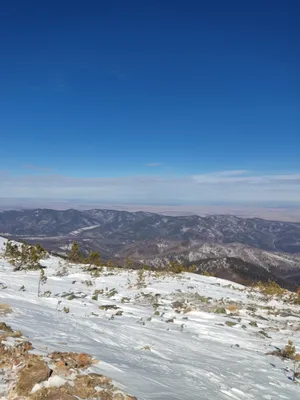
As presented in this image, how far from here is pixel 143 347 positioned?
8.98 meters

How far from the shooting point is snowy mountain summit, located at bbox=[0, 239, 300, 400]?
512 cm

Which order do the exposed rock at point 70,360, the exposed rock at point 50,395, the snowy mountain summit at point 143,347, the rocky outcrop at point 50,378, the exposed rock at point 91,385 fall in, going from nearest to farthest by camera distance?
1. the exposed rock at point 50,395
2. the rocky outcrop at point 50,378
3. the exposed rock at point 91,385
4. the snowy mountain summit at point 143,347
5. the exposed rock at point 70,360

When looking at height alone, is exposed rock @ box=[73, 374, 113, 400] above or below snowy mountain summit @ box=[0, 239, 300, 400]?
→ above

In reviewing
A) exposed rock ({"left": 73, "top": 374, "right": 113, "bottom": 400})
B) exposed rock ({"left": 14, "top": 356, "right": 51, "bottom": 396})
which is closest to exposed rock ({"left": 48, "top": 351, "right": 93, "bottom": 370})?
exposed rock ({"left": 14, "top": 356, "right": 51, "bottom": 396})

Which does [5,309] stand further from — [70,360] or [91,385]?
[91,385]

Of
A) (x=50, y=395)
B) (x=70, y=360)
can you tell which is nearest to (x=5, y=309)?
(x=70, y=360)

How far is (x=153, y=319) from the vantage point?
13383 millimetres

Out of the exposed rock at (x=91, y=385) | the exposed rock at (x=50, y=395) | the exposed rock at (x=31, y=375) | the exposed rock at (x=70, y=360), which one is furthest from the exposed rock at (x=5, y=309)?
the exposed rock at (x=50, y=395)

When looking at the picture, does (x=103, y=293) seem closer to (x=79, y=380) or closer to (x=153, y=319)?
(x=153, y=319)

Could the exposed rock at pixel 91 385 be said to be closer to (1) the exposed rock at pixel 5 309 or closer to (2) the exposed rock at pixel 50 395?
(2) the exposed rock at pixel 50 395

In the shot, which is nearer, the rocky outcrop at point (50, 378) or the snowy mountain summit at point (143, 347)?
the rocky outcrop at point (50, 378)

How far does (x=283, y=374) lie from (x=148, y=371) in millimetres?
4177

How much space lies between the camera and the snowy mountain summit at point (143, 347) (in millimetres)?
5125

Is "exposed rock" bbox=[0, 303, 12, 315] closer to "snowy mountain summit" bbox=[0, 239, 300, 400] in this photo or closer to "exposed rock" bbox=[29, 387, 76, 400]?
"snowy mountain summit" bbox=[0, 239, 300, 400]
